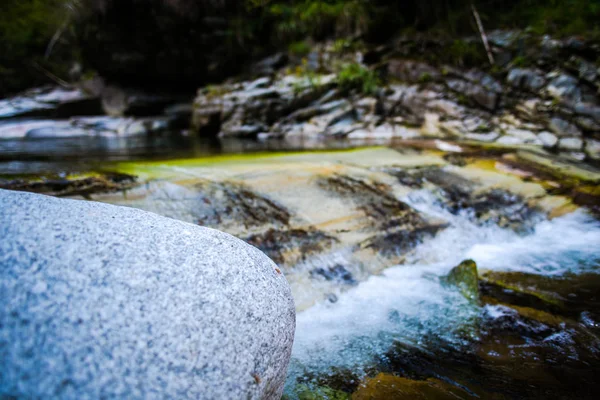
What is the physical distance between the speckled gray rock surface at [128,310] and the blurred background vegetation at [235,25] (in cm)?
1208

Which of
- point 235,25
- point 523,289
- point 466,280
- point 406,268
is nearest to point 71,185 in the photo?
point 406,268

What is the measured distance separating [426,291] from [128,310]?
2277 mm

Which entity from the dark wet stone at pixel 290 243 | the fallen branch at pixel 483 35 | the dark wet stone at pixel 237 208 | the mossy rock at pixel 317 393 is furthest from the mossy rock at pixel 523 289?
the fallen branch at pixel 483 35

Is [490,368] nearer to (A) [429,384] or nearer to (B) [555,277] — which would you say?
(A) [429,384]

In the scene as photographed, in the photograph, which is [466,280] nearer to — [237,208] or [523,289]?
[523,289]

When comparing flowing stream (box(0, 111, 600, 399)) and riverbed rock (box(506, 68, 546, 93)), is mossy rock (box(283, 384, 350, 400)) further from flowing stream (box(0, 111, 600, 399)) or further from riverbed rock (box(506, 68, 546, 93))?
riverbed rock (box(506, 68, 546, 93))

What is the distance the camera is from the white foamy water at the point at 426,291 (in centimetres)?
196

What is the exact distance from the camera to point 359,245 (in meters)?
3.02

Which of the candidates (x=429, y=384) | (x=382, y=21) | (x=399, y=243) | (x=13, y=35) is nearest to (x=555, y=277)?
(x=399, y=243)

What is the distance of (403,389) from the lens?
155 centimetres

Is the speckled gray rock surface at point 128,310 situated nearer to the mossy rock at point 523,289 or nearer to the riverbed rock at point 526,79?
the mossy rock at point 523,289

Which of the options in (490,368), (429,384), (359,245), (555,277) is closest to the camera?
(429,384)

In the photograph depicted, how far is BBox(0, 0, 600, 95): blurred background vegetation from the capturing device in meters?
10.9

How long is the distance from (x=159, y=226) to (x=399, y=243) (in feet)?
8.02
